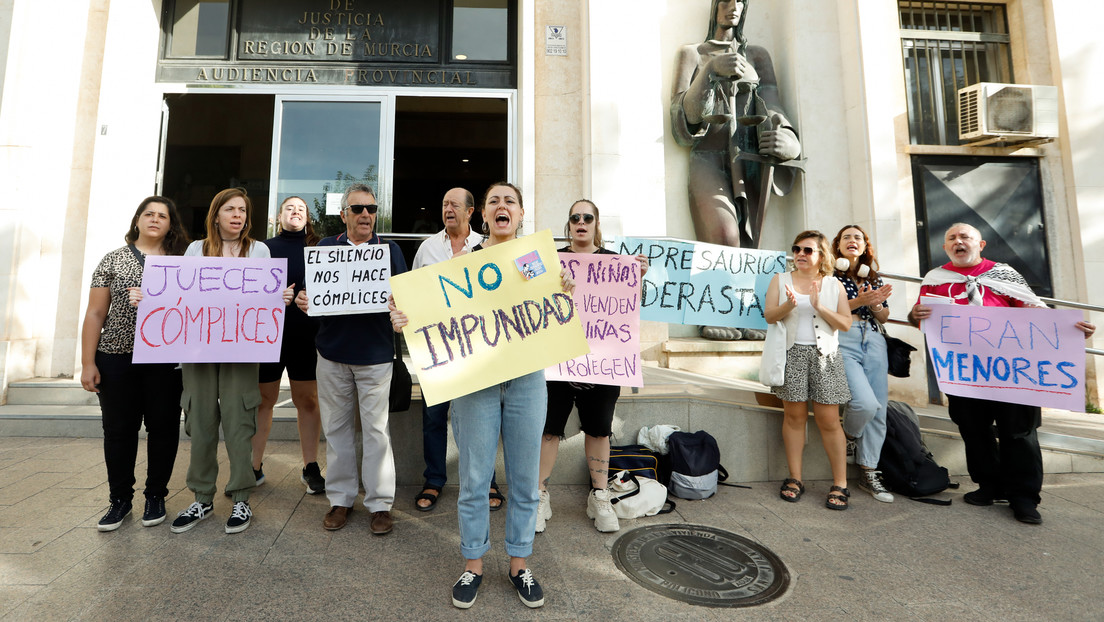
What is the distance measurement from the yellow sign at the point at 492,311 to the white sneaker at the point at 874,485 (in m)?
2.98

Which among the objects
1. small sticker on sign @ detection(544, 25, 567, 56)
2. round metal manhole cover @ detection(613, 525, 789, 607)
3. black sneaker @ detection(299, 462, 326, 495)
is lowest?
round metal manhole cover @ detection(613, 525, 789, 607)

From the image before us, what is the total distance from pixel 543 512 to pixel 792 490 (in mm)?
1990

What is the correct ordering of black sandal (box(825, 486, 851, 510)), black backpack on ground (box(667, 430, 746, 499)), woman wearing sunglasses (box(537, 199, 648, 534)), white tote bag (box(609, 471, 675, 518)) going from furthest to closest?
black backpack on ground (box(667, 430, 746, 499))
black sandal (box(825, 486, 851, 510))
white tote bag (box(609, 471, 675, 518))
woman wearing sunglasses (box(537, 199, 648, 534))

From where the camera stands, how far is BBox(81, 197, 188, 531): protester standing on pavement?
3.15 meters

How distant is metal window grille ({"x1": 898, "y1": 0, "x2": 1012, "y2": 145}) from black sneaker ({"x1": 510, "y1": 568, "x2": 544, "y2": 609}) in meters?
8.34

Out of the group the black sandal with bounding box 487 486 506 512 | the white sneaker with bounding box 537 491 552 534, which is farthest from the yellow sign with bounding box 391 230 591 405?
the black sandal with bounding box 487 486 506 512

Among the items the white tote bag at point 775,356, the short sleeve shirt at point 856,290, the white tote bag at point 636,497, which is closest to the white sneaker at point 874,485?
the white tote bag at point 775,356

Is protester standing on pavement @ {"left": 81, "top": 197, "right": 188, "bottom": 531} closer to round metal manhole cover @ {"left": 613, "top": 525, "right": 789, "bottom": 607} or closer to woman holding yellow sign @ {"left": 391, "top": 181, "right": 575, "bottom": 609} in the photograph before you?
woman holding yellow sign @ {"left": 391, "top": 181, "right": 575, "bottom": 609}

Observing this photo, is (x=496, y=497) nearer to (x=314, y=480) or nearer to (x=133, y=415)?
(x=314, y=480)

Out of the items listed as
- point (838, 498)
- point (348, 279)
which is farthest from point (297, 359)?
point (838, 498)

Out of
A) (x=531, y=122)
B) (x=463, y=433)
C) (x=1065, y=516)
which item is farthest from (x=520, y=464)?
(x=531, y=122)

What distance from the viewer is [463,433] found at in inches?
98.6

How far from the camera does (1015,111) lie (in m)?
6.97

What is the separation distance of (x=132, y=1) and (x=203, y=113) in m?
2.84
